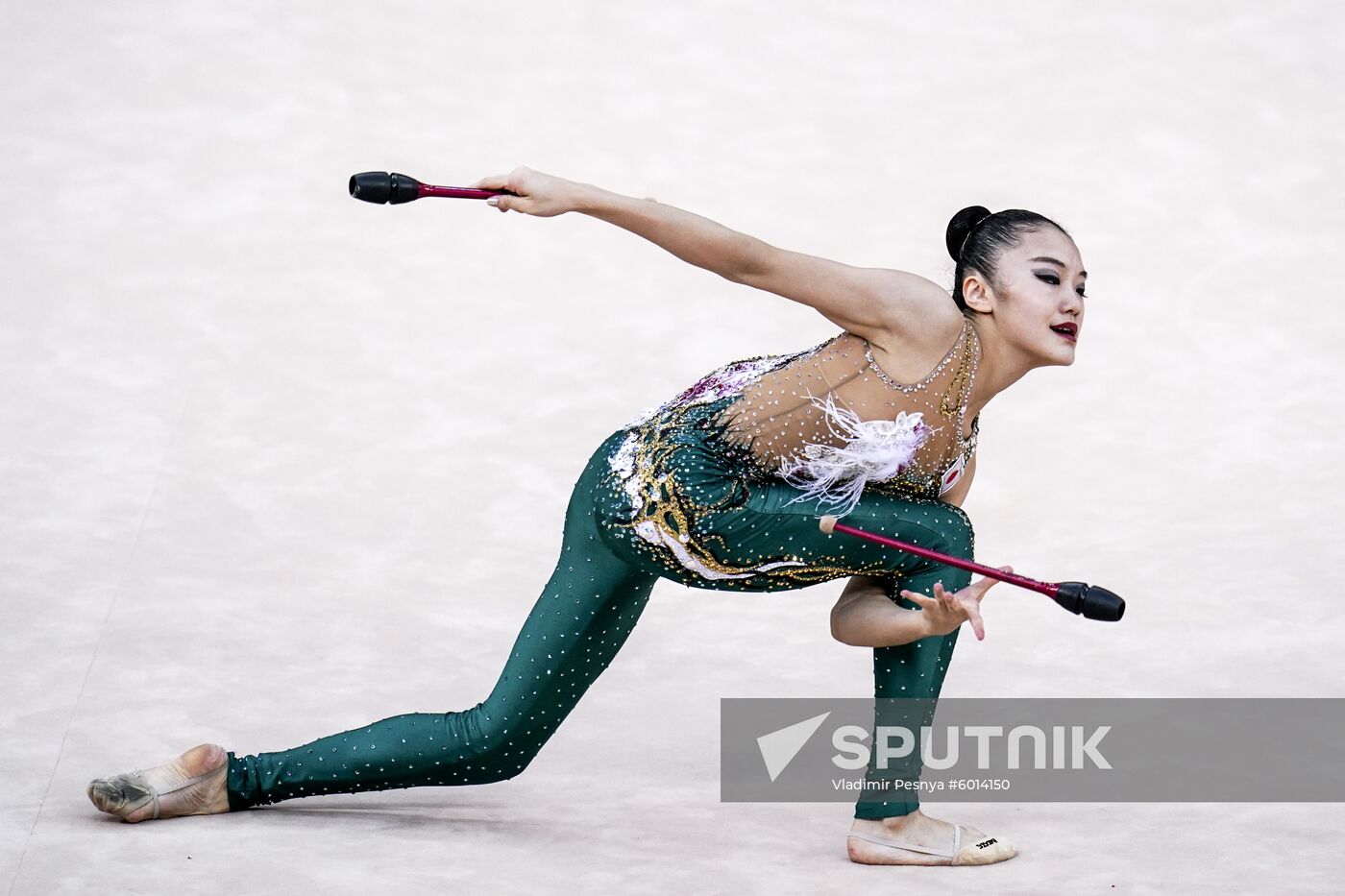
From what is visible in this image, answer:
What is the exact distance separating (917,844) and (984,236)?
39.1 inches

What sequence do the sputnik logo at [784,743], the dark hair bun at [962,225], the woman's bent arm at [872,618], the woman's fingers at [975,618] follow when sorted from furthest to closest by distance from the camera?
the sputnik logo at [784,743], the dark hair bun at [962,225], the woman's bent arm at [872,618], the woman's fingers at [975,618]

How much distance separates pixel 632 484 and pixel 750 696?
1043 mm

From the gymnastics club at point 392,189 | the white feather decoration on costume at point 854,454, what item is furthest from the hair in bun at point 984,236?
the gymnastics club at point 392,189

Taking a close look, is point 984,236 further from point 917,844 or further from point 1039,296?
point 917,844

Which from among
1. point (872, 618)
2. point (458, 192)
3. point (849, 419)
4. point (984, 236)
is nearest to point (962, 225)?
point (984, 236)

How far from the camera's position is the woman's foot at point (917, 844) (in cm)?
317

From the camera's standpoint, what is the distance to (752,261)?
2.98m

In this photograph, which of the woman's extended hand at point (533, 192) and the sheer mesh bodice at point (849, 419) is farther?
the sheer mesh bodice at point (849, 419)

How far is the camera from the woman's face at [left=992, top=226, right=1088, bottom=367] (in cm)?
317

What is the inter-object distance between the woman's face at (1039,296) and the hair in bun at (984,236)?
0.02 meters

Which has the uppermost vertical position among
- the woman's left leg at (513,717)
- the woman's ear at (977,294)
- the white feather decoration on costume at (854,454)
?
the woman's ear at (977,294)

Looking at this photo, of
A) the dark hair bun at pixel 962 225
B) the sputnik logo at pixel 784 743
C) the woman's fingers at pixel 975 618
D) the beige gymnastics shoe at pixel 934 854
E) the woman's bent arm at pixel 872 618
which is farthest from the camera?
the sputnik logo at pixel 784 743

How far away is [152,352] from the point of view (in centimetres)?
559

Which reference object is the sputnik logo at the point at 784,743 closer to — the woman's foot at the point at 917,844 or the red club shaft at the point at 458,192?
the woman's foot at the point at 917,844
